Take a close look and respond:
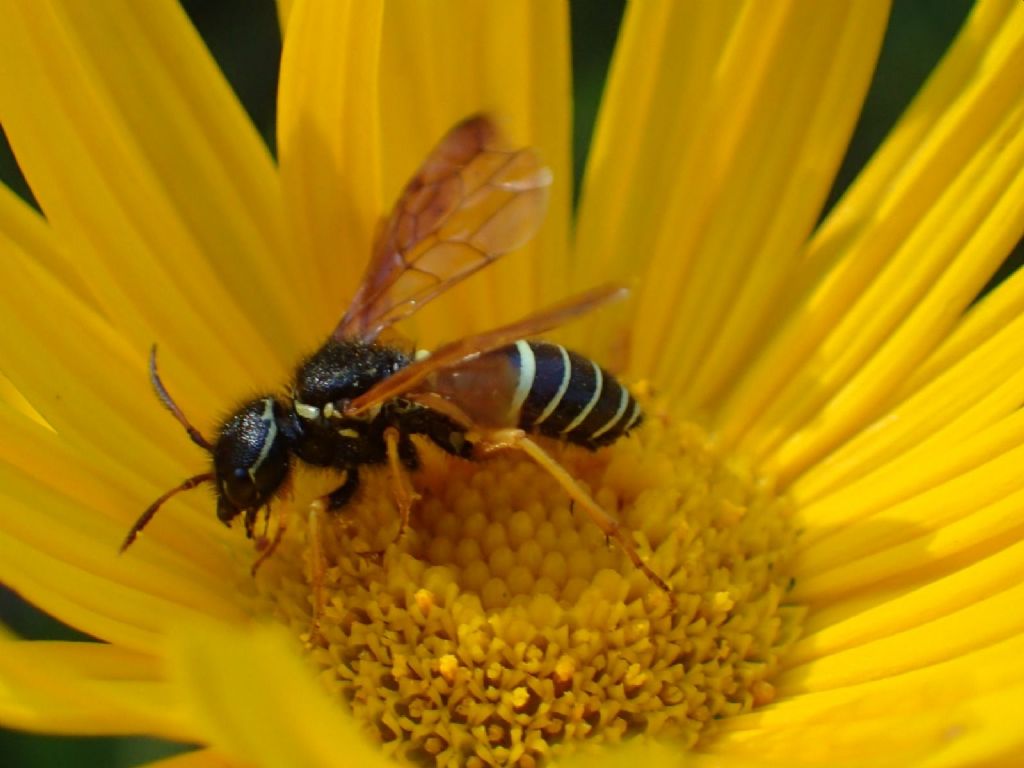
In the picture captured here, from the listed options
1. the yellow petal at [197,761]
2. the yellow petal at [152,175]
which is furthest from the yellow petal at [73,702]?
the yellow petal at [152,175]

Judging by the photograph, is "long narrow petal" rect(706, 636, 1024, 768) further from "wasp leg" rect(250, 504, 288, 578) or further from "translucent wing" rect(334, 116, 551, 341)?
"translucent wing" rect(334, 116, 551, 341)

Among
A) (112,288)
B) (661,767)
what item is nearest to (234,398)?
(112,288)

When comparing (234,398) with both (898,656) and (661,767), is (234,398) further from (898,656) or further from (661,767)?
(661,767)

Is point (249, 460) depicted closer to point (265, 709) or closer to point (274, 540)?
point (274, 540)

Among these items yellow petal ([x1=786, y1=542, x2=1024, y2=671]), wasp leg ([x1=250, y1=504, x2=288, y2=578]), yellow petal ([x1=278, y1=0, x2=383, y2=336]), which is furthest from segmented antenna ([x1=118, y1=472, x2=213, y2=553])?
yellow petal ([x1=786, y1=542, x2=1024, y2=671])

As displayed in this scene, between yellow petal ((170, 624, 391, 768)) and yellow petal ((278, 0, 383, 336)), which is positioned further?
yellow petal ((278, 0, 383, 336))
